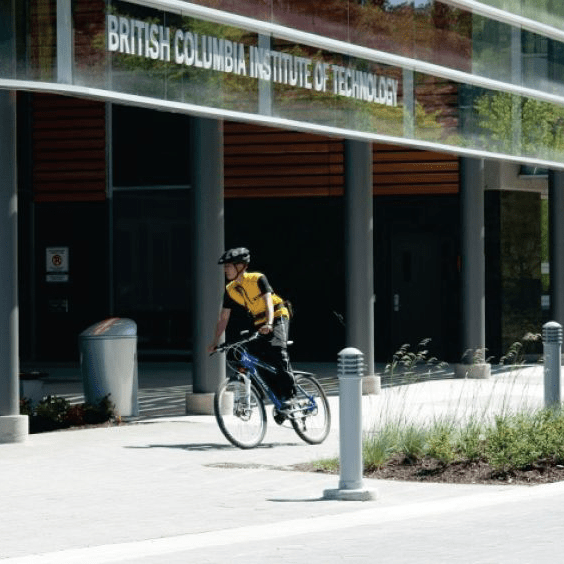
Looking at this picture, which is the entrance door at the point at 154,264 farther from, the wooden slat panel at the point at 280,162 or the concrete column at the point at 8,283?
the concrete column at the point at 8,283

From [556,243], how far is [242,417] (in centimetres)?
1461

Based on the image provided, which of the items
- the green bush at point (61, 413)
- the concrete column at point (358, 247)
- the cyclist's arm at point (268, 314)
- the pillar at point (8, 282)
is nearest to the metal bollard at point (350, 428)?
the cyclist's arm at point (268, 314)

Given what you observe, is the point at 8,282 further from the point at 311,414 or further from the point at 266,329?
the point at 311,414

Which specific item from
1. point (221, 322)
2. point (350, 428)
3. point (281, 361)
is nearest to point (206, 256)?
point (221, 322)

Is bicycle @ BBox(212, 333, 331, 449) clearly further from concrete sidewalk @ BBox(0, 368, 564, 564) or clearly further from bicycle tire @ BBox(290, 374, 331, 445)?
concrete sidewalk @ BBox(0, 368, 564, 564)

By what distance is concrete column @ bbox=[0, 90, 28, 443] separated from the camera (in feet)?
52.5

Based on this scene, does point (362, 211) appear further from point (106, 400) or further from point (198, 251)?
point (106, 400)

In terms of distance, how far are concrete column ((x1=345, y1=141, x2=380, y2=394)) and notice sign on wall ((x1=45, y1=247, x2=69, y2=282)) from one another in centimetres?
938

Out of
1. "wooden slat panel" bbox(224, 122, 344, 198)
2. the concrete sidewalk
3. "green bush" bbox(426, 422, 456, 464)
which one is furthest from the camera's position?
"wooden slat panel" bbox(224, 122, 344, 198)

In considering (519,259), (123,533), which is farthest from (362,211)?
(123,533)

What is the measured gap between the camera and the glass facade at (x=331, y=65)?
54.6 ft

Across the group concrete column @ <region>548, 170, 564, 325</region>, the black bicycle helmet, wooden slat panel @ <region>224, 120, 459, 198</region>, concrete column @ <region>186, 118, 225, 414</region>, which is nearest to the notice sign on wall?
wooden slat panel @ <region>224, 120, 459, 198</region>

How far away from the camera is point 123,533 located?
1052cm

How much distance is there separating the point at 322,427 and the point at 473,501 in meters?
4.30
